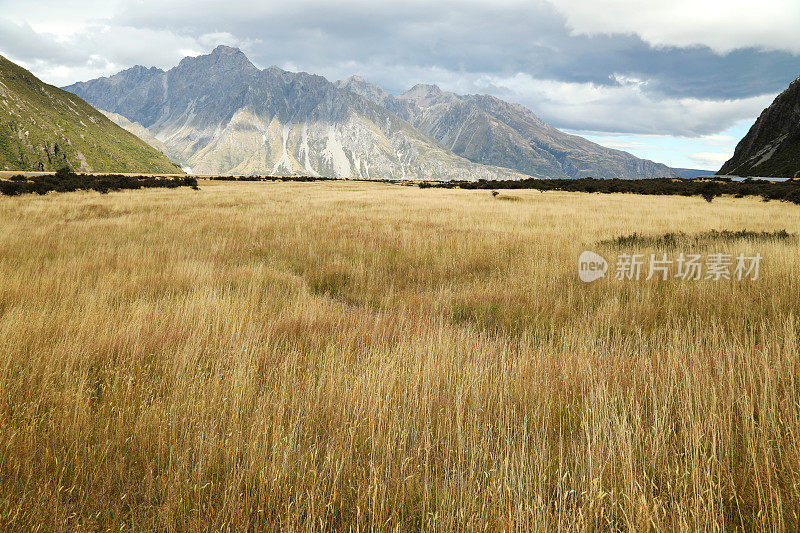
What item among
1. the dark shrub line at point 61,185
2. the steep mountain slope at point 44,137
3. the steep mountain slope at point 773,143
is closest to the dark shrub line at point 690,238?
the dark shrub line at point 61,185

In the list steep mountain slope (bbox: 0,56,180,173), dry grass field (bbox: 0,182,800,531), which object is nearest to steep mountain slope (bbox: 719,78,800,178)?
dry grass field (bbox: 0,182,800,531)

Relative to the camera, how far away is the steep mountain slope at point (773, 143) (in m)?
112

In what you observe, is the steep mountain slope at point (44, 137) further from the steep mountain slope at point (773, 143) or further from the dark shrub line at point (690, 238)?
the steep mountain slope at point (773, 143)

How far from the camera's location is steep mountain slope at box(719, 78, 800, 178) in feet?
368

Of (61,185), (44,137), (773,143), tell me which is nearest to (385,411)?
(61,185)

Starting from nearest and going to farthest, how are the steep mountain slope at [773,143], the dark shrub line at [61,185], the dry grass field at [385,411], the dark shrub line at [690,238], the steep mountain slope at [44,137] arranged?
the dry grass field at [385,411]
the dark shrub line at [690,238]
the dark shrub line at [61,185]
the steep mountain slope at [773,143]
the steep mountain slope at [44,137]

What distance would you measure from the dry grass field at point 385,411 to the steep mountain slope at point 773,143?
148 meters

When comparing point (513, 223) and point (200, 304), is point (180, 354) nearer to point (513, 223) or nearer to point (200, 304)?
point (200, 304)

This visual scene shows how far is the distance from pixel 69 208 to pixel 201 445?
2147 cm

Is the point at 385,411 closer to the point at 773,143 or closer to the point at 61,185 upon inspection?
the point at 61,185

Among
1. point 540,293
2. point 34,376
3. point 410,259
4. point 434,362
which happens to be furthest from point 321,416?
point 410,259

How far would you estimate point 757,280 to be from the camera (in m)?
6.76

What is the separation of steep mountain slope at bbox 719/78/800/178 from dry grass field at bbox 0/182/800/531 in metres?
148

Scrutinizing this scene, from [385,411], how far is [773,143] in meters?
188
